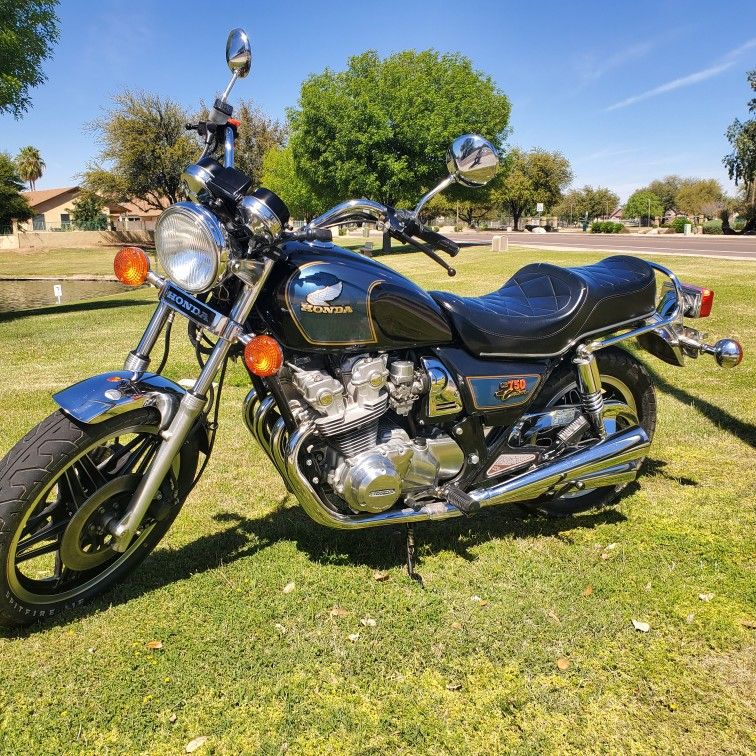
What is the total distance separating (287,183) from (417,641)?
1844 inches

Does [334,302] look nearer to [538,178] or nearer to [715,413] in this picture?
[715,413]

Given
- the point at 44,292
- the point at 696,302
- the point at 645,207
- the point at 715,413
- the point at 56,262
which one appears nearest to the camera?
the point at 696,302

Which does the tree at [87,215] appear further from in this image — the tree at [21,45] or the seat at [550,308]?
the seat at [550,308]

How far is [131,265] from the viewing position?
2584mm

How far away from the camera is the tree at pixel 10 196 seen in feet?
178

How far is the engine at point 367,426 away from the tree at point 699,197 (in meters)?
92.3

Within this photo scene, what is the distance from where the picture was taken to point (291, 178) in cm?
4553

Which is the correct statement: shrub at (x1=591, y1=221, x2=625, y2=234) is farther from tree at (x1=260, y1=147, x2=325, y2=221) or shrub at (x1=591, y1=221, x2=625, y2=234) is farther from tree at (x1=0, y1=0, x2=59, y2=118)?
tree at (x1=0, y1=0, x2=59, y2=118)

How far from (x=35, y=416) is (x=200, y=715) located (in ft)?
14.4

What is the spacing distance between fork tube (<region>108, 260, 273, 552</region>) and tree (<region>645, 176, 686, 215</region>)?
105 meters

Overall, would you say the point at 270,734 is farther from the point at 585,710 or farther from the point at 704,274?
the point at 704,274

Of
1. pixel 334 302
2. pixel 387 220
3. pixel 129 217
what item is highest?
pixel 129 217

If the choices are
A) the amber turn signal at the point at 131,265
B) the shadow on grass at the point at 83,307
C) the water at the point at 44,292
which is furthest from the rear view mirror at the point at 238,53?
the water at the point at 44,292

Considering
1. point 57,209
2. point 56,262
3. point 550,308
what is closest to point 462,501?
point 550,308
